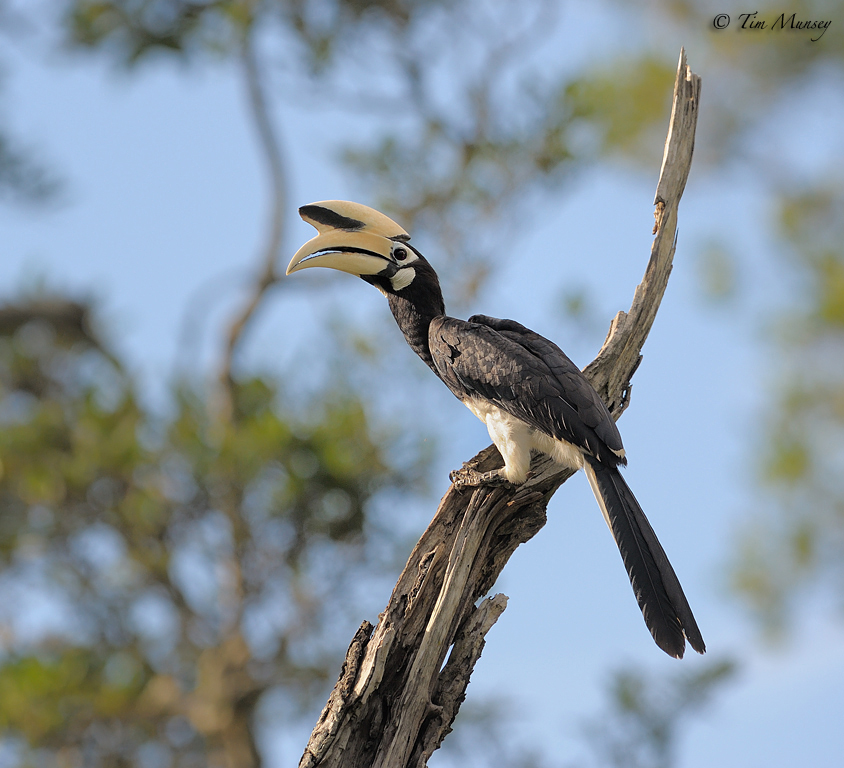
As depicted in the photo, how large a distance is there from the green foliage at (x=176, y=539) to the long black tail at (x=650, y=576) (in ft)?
12.3

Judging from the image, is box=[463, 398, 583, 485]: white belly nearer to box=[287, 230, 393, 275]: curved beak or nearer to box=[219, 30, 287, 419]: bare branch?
box=[287, 230, 393, 275]: curved beak

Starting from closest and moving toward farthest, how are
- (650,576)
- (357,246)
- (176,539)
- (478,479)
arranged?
(650,576) < (478,479) < (357,246) < (176,539)

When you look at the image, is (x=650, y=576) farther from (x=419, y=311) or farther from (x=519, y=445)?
(x=419, y=311)

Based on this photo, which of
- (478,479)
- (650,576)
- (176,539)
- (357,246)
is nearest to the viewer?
(650,576)

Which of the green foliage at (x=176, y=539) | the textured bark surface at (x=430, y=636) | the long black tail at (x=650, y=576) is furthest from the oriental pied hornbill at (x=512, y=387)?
the green foliage at (x=176, y=539)

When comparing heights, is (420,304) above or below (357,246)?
below

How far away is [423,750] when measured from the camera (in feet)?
8.20

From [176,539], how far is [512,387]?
183 inches

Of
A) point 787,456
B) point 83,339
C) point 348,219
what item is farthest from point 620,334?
point 787,456

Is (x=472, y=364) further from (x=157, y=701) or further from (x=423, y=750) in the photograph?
(x=157, y=701)

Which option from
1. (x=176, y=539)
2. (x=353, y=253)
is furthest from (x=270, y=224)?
(x=353, y=253)

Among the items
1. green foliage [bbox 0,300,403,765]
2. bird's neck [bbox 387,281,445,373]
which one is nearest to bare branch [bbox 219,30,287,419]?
green foliage [bbox 0,300,403,765]

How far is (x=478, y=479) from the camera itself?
2807 millimetres

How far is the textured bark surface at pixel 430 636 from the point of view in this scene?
2479 millimetres
